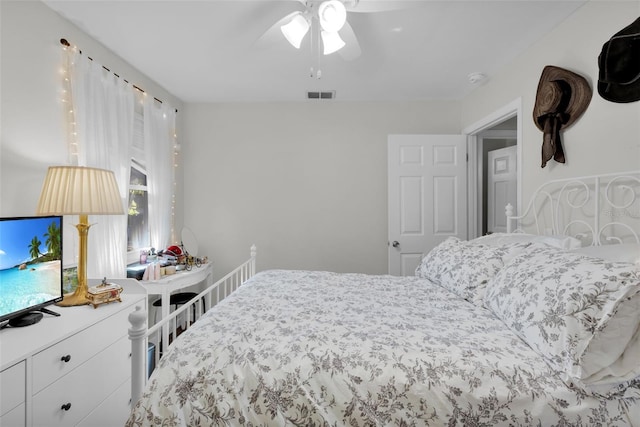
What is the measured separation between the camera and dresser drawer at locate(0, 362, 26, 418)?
3.25 ft

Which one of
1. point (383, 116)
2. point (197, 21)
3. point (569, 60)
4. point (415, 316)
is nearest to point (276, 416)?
point (415, 316)

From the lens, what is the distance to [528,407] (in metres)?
0.90

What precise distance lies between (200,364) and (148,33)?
2130mm

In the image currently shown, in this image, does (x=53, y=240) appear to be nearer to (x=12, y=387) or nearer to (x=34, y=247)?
(x=34, y=247)

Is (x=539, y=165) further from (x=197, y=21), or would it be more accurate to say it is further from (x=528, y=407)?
(x=197, y=21)

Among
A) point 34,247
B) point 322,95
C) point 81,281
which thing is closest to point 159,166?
point 81,281

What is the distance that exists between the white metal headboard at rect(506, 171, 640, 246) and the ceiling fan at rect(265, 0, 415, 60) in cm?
141

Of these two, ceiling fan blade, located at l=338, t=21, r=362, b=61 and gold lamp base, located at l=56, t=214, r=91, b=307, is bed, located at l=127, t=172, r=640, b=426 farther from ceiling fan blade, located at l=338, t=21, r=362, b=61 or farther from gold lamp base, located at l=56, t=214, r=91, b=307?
ceiling fan blade, located at l=338, t=21, r=362, b=61

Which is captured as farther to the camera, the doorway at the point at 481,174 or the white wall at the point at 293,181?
the white wall at the point at 293,181

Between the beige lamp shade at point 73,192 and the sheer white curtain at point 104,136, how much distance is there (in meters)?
0.22

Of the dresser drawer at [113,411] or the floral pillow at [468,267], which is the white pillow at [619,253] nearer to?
the floral pillow at [468,267]

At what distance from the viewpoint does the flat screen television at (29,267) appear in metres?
1.22

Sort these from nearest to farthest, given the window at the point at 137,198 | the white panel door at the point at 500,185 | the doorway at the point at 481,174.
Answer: the window at the point at 137,198 < the doorway at the point at 481,174 < the white panel door at the point at 500,185

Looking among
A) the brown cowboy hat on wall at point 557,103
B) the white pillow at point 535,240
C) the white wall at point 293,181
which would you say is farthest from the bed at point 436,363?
the white wall at point 293,181
